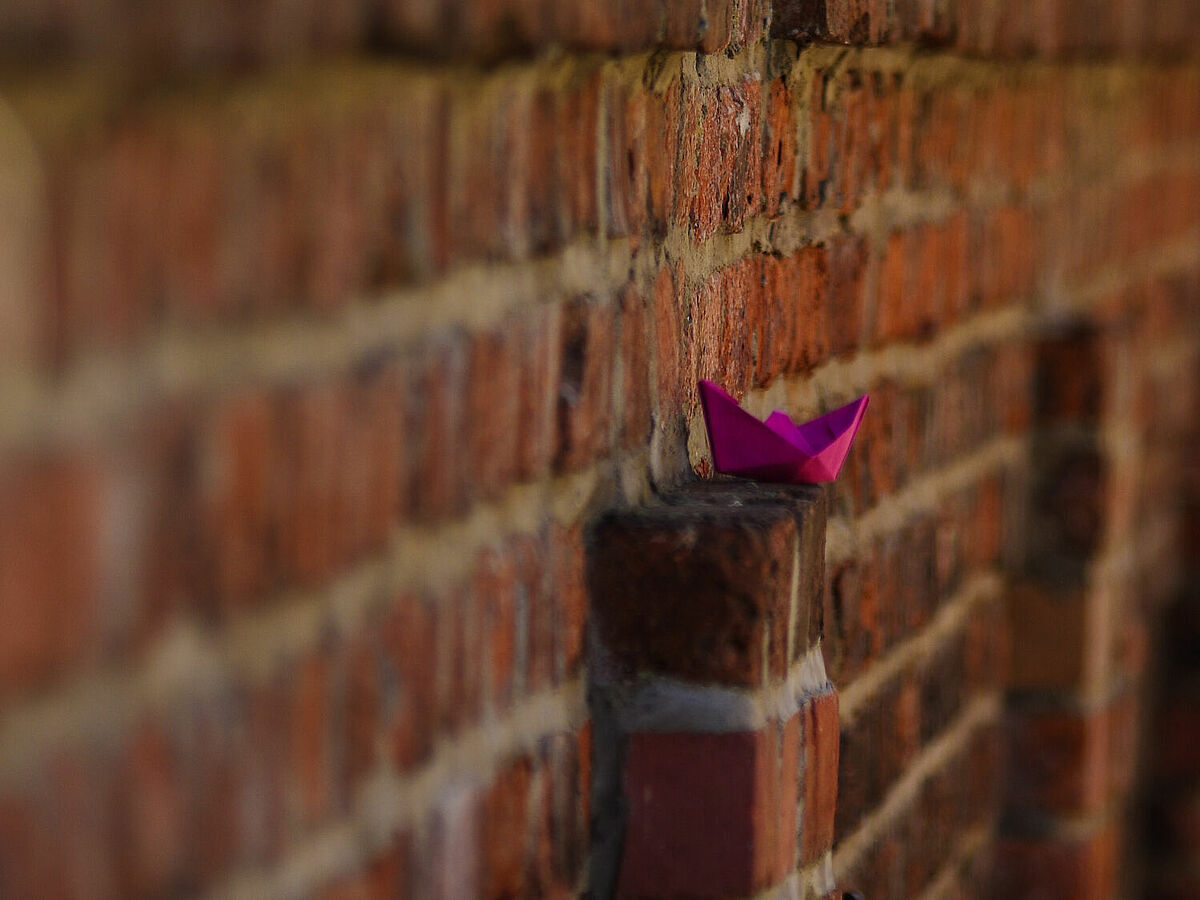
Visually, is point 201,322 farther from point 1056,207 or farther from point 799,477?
point 1056,207

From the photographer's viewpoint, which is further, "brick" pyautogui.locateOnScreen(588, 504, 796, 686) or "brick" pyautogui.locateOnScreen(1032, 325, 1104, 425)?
"brick" pyautogui.locateOnScreen(1032, 325, 1104, 425)

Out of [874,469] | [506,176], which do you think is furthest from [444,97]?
[874,469]

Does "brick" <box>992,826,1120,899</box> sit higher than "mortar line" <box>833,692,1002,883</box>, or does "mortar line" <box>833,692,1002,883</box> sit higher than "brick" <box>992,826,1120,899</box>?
"mortar line" <box>833,692,1002,883</box>

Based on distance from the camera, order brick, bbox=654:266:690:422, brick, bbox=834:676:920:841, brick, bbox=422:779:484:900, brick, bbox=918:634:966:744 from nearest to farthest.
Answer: brick, bbox=422:779:484:900
brick, bbox=654:266:690:422
brick, bbox=834:676:920:841
brick, bbox=918:634:966:744

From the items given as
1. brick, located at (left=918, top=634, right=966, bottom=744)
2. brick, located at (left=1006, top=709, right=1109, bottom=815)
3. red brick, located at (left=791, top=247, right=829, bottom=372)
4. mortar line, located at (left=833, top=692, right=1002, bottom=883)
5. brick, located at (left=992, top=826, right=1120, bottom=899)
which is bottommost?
brick, located at (left=992, top=826, right=1120, bottom=899)

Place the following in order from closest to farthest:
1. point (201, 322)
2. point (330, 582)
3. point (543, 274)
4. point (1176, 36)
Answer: point (201, 322) < point (330, 582) < point (543, 274) < point (1176, 36)

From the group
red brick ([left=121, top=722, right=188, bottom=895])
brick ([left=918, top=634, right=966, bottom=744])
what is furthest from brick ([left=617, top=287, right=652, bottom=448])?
brick ([left=918, top=634, right=966, bottom=744])

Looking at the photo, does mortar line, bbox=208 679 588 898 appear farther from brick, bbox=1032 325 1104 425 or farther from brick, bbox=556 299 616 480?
brick, bbox=1032 325 1104 425

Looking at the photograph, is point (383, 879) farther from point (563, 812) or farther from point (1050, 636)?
point (1050, 636)
